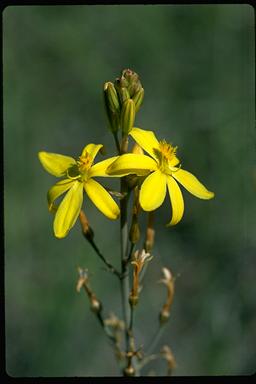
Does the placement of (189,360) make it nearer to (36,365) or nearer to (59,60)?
(36,365)

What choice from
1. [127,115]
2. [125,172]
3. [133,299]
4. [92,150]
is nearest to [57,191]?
[92,150]

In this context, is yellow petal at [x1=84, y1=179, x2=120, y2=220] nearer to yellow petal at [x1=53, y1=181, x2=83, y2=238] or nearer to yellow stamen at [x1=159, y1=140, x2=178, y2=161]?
yellow petal at [x1=53, y1=181, x2=83, y2=238]

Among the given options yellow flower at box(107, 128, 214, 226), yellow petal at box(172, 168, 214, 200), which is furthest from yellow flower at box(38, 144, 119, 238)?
yellow petal at box(172, 168, 214, 200)

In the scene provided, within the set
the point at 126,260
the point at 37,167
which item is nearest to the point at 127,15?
the point at 37,167

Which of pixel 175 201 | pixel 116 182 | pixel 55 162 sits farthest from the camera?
pixel 116 182

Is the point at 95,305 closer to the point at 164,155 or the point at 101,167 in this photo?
the point at 101,167
